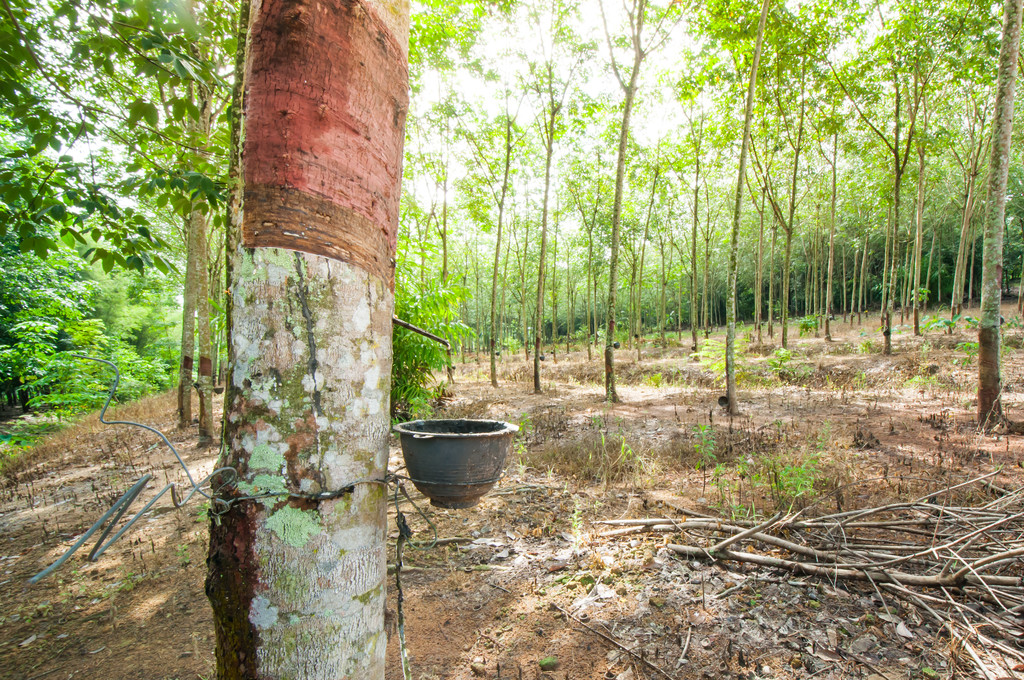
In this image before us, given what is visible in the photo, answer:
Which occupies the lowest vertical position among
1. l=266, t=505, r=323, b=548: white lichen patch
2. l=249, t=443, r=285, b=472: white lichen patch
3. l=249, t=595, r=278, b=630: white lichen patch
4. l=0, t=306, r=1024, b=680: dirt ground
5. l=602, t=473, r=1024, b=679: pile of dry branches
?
l=0, t=306, r=1024, b=680: dirt ground

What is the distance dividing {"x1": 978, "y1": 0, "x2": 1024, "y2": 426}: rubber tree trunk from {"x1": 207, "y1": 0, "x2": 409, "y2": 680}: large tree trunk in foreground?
7466mm

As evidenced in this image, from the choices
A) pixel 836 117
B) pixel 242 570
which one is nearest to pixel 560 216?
pixel 836 117

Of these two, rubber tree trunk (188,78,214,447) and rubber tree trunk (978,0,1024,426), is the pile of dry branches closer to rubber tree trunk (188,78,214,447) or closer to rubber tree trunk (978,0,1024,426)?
rubber tree trunk (978,0,1024,426)

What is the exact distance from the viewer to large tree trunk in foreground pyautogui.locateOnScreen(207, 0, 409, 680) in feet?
3.27

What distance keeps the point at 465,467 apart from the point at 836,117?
14.3 metres

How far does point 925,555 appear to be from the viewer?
8.58 feet

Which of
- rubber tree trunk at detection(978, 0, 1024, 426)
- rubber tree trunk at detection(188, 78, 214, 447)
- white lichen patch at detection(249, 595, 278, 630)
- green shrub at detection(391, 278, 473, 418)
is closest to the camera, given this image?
white lichen patch at detection(249, 595, 278, 630)

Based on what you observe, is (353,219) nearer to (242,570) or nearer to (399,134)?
(399,134)

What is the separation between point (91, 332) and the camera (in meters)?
10.5

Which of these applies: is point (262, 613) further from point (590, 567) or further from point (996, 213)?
point (996, 213)

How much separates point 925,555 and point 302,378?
3.61 metres

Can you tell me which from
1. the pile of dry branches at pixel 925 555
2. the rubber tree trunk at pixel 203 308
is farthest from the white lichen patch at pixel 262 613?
the rubber tree trunk at pixel 203 308

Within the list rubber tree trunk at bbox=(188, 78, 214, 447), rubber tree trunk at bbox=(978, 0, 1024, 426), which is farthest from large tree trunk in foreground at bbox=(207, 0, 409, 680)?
rubber tree trunk at bbox=(978, 0, 1024, 426)

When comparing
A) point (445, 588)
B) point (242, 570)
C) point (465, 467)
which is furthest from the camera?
point (445, 588)
